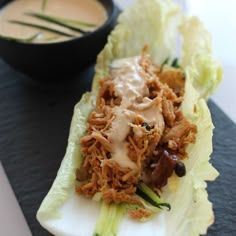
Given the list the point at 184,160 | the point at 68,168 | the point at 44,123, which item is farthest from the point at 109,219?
the point at 44,123

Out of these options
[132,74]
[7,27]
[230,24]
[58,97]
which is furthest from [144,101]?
[230,24]

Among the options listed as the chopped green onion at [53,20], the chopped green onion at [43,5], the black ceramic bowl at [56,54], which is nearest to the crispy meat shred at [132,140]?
the black ceramic bowl at [56,54]

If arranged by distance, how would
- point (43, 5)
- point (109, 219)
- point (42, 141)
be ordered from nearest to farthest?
point (109, 219) < point (42, 141) < point (43, 5)

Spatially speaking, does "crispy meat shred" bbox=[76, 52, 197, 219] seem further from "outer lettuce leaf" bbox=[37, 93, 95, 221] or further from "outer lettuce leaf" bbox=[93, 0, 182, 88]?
"outer lettuce leaf" bbox=[93, 0, 182, 88]

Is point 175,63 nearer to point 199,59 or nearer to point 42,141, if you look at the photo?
point 199,59

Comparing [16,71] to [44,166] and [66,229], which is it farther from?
[66,229]

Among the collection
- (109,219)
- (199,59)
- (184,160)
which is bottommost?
(109,219)

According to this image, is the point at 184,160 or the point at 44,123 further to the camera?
the point at 44,123
